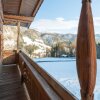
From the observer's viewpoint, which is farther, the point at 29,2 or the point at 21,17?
the point at 21,17

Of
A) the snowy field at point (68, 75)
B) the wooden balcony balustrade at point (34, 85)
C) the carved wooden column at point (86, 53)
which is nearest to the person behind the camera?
the carved wooden column at point (86, 53)

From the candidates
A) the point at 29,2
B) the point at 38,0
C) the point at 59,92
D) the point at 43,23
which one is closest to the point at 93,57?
the point at 59,92

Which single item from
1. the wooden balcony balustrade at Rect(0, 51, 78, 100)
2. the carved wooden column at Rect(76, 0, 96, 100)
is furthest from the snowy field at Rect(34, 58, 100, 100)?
the carved wooden column at Rect(76, 0, 96, 100)

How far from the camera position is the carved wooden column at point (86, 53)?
0.89 m

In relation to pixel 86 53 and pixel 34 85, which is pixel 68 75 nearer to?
pixel 34 85

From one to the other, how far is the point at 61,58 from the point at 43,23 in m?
22.3

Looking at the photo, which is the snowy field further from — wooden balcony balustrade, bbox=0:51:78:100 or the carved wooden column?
the carved wooden column

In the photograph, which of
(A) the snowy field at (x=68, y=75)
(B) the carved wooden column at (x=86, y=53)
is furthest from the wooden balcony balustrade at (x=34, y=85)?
→ (B) the carved wooden column at (x=86, y=53)

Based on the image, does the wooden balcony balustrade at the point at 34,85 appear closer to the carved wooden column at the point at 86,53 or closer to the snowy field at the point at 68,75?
the snowy field at the point at 68,75

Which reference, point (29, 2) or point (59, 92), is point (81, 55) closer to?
point (59, 92)

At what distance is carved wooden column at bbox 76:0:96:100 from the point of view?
89 cm

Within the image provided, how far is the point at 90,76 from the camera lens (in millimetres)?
892

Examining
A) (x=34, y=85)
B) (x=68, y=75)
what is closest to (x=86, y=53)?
(x=34, y=85)

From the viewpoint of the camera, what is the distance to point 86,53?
2.94ft
